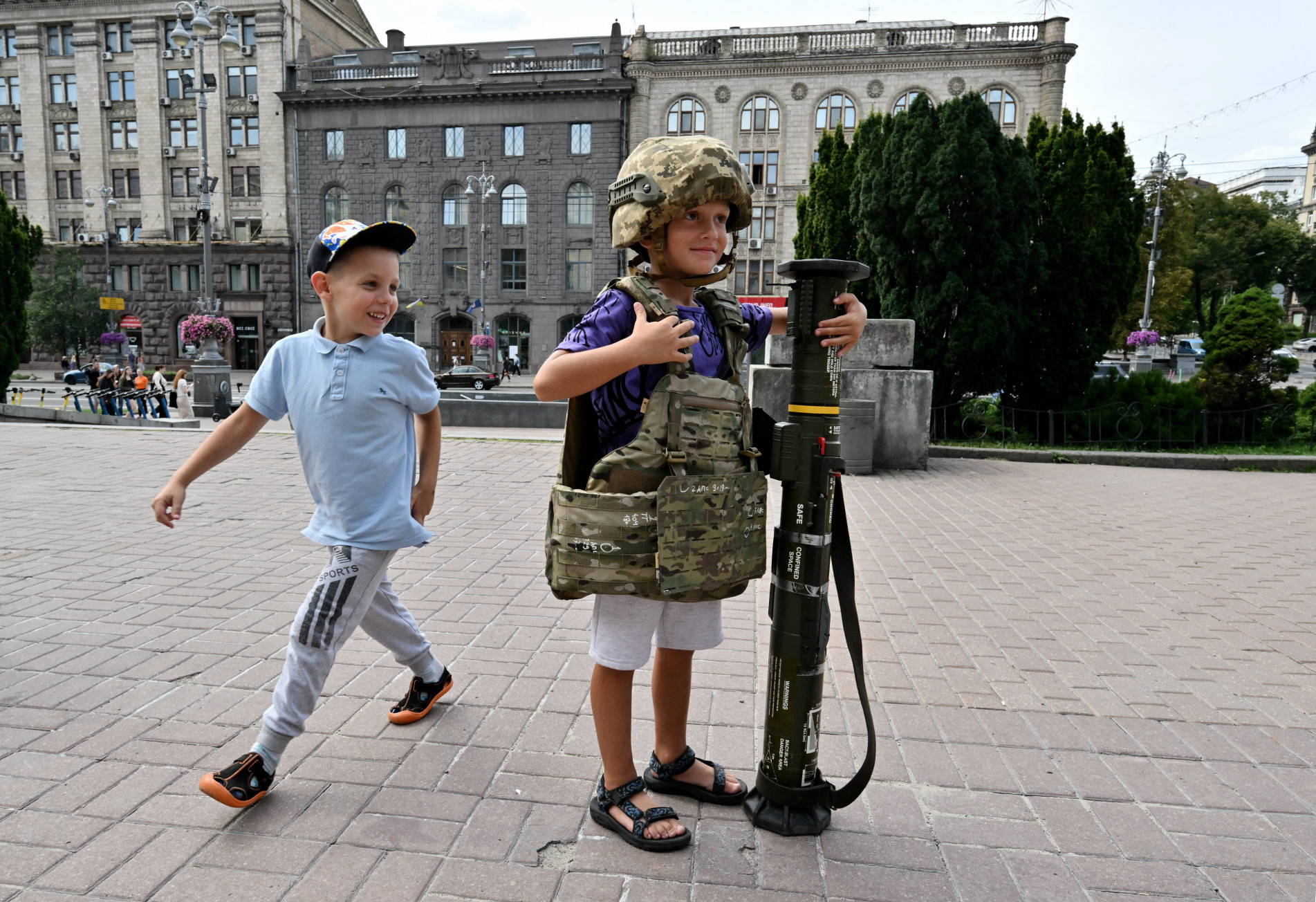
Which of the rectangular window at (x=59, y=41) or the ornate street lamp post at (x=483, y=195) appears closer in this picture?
the ornate street lamp post at (x=483, y=195)

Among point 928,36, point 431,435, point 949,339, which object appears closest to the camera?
point 431,435

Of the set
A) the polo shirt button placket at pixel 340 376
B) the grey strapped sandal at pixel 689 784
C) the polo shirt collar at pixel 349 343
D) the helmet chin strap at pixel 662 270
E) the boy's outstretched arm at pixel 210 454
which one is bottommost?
the grey strapped sandal at pixel 689 784

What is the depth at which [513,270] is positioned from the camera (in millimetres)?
42219

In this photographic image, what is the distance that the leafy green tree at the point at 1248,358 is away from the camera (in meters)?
12.3

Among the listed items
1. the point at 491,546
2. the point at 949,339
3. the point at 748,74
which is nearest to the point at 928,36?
the point at 748,74

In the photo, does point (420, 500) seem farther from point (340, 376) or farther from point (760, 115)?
point (760, 115)

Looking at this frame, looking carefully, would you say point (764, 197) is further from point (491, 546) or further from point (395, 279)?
point (395, 279)

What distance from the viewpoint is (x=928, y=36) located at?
3738 centimetres

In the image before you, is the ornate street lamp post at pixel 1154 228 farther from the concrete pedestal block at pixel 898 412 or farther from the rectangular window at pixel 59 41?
the rectangular window at pixel 59 41

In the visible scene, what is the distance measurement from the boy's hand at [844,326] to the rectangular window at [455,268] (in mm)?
42397

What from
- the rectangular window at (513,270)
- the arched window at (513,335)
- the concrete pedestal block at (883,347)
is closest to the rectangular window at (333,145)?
the rectangular window at (513,270)

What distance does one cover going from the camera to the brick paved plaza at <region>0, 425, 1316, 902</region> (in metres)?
2.15

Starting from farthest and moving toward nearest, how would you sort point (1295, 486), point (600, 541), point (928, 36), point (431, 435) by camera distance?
1. point (928, 36)
2. point (1295, 486)
3. point (431, 435)
4. point (600, 541)

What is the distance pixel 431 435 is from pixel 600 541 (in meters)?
0.96
